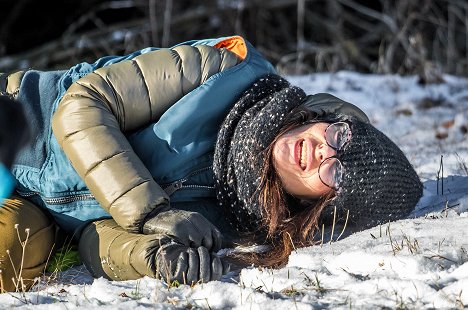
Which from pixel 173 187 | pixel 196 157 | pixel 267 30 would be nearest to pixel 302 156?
pixel 196 157

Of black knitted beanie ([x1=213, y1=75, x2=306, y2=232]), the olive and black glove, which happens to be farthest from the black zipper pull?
the olive and black glove

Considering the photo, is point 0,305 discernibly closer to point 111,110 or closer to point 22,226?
point 22,226

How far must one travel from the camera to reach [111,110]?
3.34 meters

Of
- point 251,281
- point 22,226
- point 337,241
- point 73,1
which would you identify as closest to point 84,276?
point 22,226

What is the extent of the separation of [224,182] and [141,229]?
500 millimetres

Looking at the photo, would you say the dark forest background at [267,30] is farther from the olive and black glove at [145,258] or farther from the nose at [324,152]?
the olive and black glove at [145,258]

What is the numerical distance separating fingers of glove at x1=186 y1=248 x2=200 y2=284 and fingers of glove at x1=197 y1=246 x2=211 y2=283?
0.02 metres

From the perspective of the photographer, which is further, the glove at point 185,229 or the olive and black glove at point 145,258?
the glove at point 185,229

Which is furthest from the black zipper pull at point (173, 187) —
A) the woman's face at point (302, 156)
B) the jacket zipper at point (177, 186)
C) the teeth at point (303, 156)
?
the teeth at point (303, 156)

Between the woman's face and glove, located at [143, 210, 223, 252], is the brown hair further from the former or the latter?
glove, located at [143, 210, 223, 252]

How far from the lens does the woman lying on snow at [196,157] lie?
3.21 m

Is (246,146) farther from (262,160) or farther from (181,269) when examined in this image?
(181,269)

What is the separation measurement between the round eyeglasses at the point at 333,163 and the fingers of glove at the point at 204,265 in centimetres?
Answer: 69

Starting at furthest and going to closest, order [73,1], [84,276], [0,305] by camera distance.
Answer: [73,1], [84,276], [0,305]
